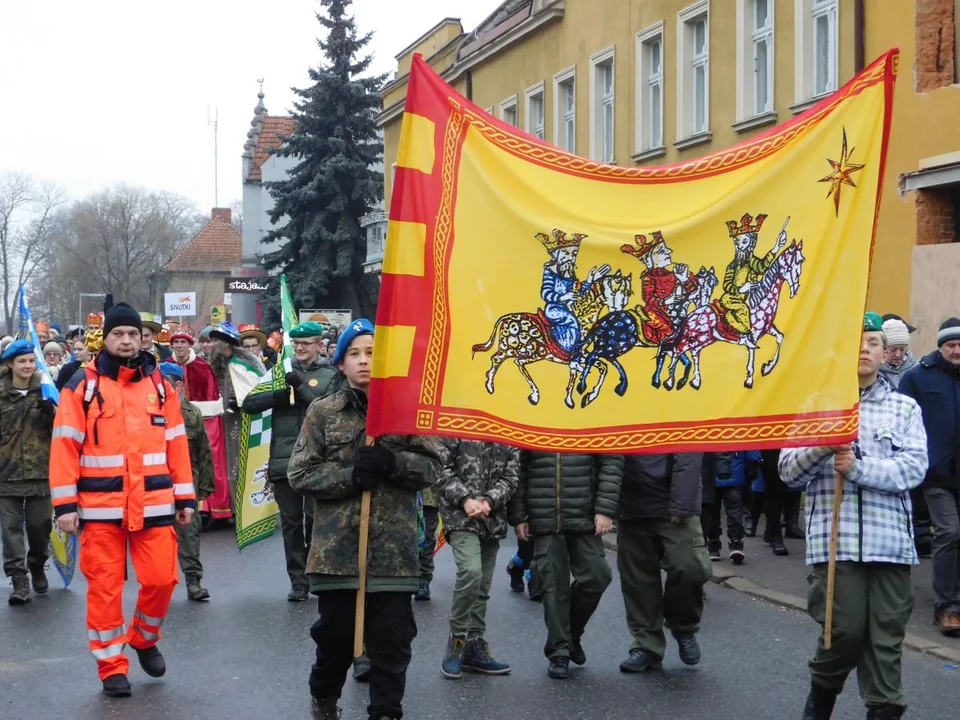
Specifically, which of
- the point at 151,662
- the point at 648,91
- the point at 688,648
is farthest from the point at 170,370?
the point at 648,91

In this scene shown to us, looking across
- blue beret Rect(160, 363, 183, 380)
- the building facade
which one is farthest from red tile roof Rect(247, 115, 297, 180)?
blue beret Rect(160, 363, 183, 380)

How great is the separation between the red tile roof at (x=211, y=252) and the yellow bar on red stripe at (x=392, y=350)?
7889cm

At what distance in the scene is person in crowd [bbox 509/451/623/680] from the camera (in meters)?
7.48

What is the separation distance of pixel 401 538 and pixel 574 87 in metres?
20.1

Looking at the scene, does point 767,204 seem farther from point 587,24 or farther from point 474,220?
point 587,24

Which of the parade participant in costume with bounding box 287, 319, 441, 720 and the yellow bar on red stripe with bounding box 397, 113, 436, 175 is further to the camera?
the parade participant in costume with bounding box 287, 319, 441, 720

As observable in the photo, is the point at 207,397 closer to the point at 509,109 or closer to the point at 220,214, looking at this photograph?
the point at 509,109

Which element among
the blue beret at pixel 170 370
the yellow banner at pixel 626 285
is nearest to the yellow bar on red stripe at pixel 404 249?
the yellow banner at pixel 626 285

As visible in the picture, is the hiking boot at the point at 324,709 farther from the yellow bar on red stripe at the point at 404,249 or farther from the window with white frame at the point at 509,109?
the window with white frame at the point at 509,109

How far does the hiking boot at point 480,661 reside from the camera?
7.57 m

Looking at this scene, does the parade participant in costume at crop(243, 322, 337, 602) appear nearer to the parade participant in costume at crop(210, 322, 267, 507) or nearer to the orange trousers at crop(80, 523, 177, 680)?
the parade participant in costume at crop(210, 322, 267, 507)

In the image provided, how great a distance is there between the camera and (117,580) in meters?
7.18

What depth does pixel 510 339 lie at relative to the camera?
577 cm

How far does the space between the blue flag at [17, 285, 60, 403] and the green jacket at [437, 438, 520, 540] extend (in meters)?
3.46
